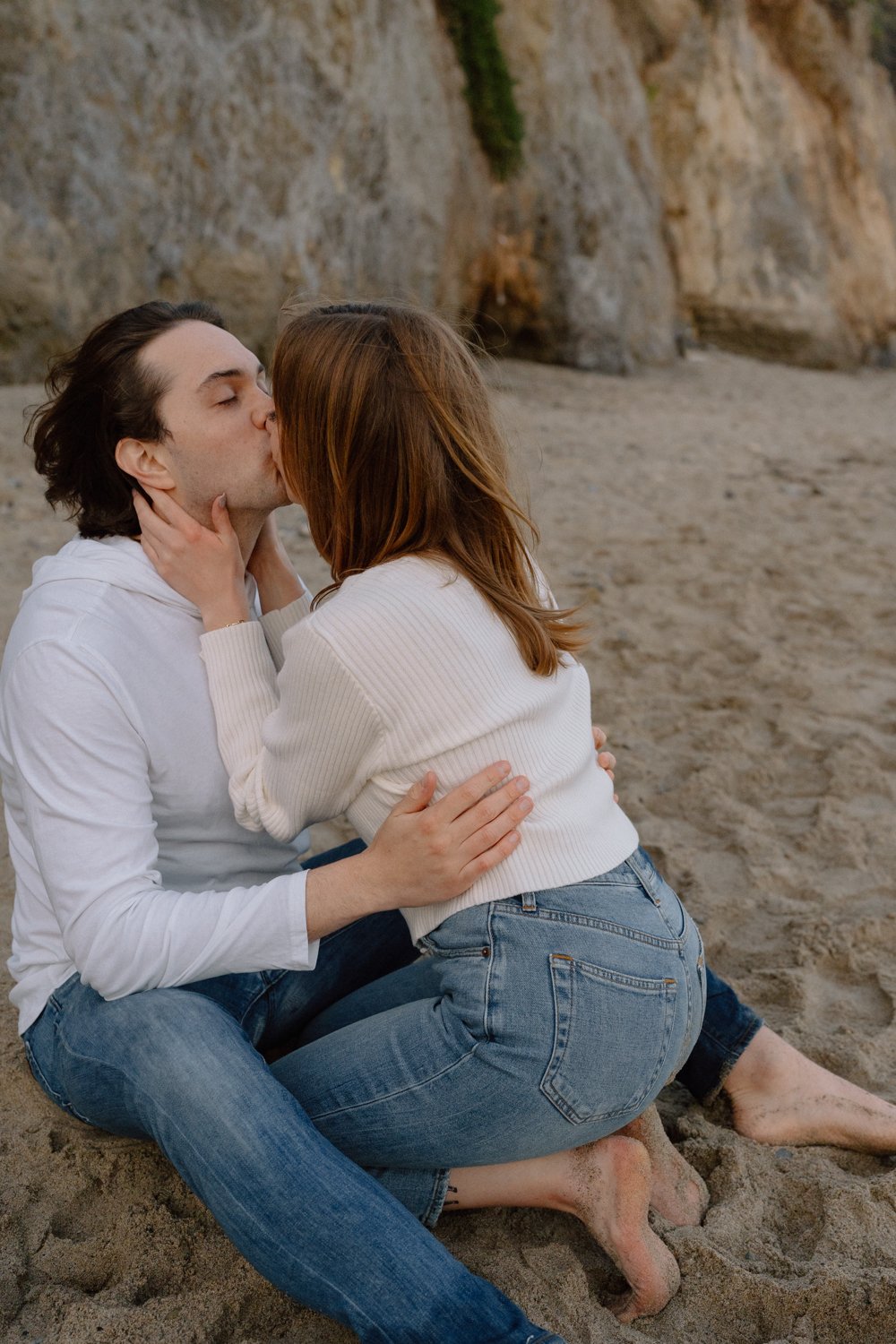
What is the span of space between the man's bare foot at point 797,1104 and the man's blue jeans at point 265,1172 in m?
0.73

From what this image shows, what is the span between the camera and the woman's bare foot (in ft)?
6.32

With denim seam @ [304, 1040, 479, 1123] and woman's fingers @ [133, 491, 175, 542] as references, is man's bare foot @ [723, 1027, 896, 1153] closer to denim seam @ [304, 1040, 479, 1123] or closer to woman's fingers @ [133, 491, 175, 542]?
denim seam @ [304, 1040, 479, 1123]

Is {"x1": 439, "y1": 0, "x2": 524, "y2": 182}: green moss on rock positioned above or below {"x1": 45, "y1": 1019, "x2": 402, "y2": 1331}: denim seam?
above

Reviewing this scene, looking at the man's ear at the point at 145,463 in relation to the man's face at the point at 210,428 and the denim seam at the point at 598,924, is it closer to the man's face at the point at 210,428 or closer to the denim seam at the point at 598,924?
the man's face at the point at 210,428

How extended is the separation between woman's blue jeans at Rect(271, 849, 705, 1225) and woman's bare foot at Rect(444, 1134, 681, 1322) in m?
0.05

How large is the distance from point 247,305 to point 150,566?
23.2ft

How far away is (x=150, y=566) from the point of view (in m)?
2.29

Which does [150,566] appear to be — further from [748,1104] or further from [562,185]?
[562,185]

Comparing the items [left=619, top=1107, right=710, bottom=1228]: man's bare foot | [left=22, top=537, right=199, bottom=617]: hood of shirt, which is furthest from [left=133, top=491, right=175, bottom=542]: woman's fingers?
[left=619, top=1107, right=710, bottom=1228]: man's bare foot

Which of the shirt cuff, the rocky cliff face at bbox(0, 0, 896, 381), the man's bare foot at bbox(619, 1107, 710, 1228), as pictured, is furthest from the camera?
the rocky cliff face at bbox(0, 0, 896, 381)

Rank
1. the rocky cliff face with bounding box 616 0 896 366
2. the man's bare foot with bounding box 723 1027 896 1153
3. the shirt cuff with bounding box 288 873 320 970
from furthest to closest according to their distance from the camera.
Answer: the rocky cliff face with bounding box 616 0 896 366
the man's bare foot with bounding box 723 1027 896 1153
the shirt cuff with bounding box 288 873 320 970

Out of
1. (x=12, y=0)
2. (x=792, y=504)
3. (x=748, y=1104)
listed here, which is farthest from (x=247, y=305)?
(x=748, y=1104)

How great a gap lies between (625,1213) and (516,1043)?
0.40 meters

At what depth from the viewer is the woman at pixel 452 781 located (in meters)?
1.87
